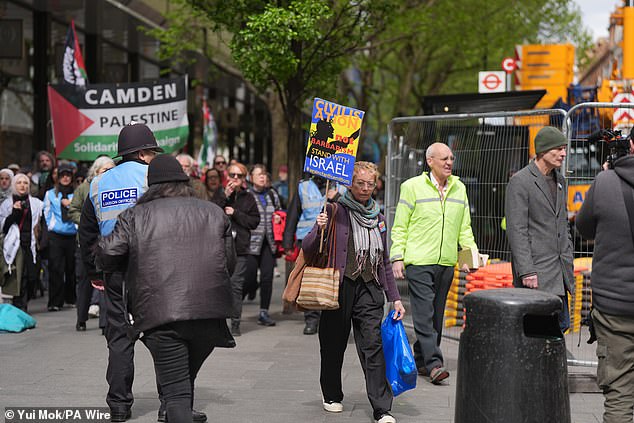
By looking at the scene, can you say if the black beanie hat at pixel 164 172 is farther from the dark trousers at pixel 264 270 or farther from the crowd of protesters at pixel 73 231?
the dark trousers at pixel 264 270

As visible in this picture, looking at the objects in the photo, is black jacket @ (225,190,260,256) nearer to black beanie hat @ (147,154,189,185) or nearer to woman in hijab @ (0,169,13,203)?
woman in hijab @ (0,169,13,203)

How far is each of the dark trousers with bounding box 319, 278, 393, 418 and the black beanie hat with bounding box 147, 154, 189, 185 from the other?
5.86ft

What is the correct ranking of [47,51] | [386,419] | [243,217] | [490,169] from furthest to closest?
[47,51] → [243,217] → [490,169] → [386,419]

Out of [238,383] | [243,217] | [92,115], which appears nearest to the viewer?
[238,383]

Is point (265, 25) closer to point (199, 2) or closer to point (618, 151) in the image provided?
point (199, 2)

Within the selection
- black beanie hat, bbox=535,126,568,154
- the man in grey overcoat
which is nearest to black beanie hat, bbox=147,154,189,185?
the man in grey overcoat

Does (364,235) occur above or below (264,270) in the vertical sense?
above

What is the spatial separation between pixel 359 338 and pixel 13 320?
540cm

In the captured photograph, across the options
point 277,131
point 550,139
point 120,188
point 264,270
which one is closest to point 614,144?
point 550,139

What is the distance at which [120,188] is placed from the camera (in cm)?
663

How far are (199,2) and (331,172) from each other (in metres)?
7.34

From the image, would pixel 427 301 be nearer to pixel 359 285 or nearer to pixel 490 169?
pixel 359 285

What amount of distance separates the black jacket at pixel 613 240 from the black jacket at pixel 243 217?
587 cm

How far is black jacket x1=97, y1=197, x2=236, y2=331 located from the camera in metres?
5.18
